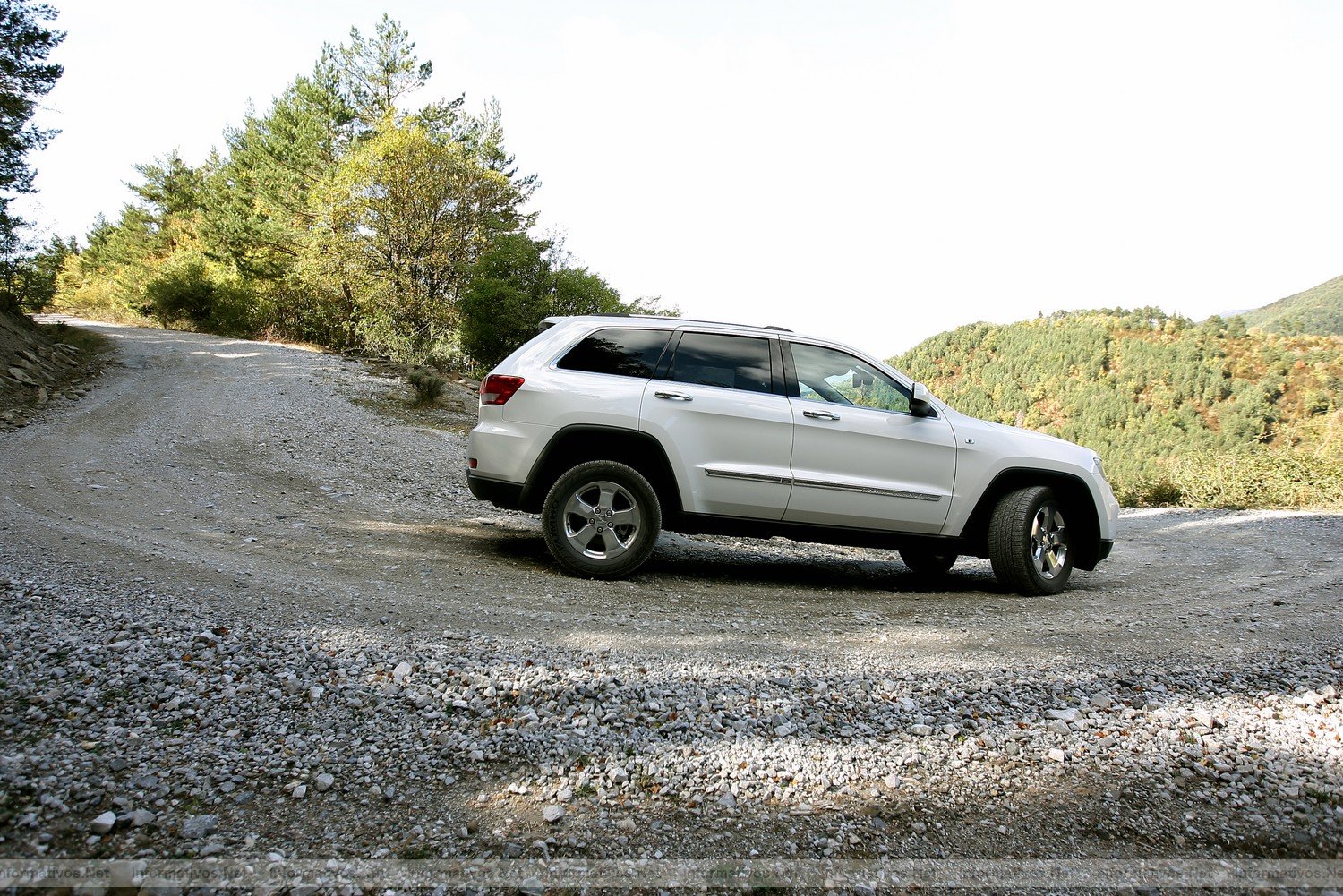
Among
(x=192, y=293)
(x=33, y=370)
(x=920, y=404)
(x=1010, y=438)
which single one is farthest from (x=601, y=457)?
(x=192, y=293)

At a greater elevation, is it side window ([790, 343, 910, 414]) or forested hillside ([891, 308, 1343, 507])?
forested hillside ([891, 308, 1343, 507])

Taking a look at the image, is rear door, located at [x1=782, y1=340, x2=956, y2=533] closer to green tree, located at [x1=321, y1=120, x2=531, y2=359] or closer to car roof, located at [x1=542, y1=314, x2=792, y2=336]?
car roof, located at [x1=542, y1=314, x2=792, y2=336]

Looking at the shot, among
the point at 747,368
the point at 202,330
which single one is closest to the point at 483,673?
the point at 747,368

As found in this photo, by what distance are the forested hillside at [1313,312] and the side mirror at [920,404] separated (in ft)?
530

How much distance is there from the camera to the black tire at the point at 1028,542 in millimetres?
5906

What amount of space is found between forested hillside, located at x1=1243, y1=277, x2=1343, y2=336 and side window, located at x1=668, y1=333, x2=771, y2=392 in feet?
533

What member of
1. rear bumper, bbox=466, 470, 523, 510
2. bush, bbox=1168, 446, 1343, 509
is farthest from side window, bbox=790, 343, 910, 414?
bush, bbox=1168, 446, 1343, 509

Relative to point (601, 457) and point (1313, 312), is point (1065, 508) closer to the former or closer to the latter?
point (601, 457)

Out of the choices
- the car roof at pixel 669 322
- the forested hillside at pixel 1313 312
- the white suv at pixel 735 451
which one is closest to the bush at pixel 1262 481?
the white suv at pixel 735 451

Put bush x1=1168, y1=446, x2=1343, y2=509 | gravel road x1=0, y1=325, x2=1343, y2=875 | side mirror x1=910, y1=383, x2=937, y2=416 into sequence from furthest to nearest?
bush x1=1168, y1=446, x2=1343, y2=509 → side mirror x1=910, y1=383, x2=937, y2=416 → gravel road x1=0, y1=325, x2=1343, y2=875

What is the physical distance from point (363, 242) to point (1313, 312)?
218 metres

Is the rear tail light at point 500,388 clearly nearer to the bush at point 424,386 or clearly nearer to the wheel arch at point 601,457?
the wheel arch at point 601,457

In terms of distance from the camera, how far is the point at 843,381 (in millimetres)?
5859

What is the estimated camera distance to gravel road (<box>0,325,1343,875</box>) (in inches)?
95.9
